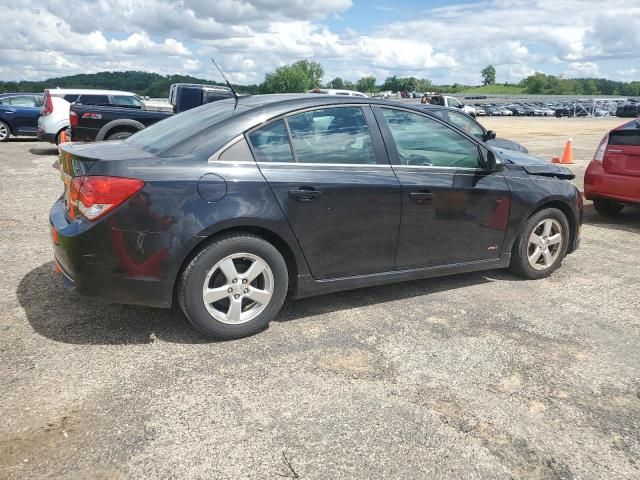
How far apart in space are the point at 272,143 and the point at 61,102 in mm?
12309

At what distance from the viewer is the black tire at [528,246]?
4.65 m

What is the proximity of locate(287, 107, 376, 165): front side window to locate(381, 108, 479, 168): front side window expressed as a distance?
0.84 feet

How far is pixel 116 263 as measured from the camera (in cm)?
316

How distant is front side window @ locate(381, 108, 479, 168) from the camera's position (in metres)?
3.99

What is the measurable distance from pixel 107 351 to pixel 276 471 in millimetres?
1529

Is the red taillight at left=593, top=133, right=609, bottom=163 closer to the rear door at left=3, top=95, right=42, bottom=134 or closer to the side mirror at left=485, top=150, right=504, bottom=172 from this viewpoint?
the side mirror at left=485, top=150, right=504, bottom=172

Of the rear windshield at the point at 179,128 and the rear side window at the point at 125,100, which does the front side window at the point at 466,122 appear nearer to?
the rear windshield at the point at 179,128

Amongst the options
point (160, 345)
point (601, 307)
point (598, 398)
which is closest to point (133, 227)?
point (160, 345)

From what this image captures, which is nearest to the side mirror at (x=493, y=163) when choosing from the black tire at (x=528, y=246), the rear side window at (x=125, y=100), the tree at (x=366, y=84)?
the black tire at (x=528, y=246)

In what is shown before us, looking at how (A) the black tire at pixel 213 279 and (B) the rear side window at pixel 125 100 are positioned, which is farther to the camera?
(B) the rear side window at pixel 125 100

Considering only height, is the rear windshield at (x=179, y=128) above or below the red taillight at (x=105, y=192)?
above

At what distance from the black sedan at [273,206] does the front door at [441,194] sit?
0.01 meters

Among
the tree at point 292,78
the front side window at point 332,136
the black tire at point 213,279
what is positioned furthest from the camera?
the tree at point 292,78

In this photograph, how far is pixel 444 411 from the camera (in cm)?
276
